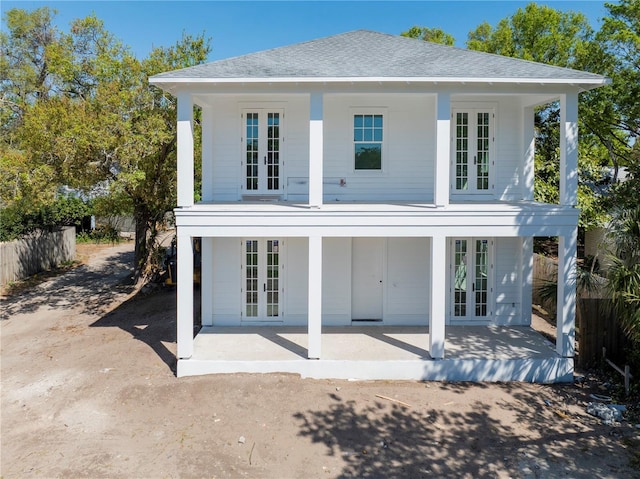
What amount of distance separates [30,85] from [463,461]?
31.0 metres

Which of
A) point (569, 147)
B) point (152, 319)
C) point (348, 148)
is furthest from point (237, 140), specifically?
point (569, 147)

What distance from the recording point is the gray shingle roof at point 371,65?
889cm

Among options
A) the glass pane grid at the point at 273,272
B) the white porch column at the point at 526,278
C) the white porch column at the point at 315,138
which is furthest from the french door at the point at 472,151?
the glass pane grid at the point at 273,272

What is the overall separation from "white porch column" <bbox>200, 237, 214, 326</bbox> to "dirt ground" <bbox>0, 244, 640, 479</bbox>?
1248 millimetres

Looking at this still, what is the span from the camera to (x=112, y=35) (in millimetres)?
14664

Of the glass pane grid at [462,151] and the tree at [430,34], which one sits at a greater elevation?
the tree at [430,34]

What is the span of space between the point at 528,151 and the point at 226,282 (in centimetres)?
811

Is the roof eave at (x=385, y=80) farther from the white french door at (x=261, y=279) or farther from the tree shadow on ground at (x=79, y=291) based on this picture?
the tree shadow on ground at (x=79, y=291)

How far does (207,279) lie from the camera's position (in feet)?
36.5

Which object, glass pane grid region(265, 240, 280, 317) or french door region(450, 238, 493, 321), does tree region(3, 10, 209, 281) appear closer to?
glass pane grid region(265, 240, 280, 317)

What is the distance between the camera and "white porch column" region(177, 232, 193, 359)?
909cm

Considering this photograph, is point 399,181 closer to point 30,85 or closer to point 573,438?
point 573,438

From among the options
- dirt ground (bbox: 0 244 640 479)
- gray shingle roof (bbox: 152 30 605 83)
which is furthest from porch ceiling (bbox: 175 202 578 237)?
dirt ground (bbox: 0 244 640 479)

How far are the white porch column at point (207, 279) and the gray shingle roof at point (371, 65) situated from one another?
397 cm
